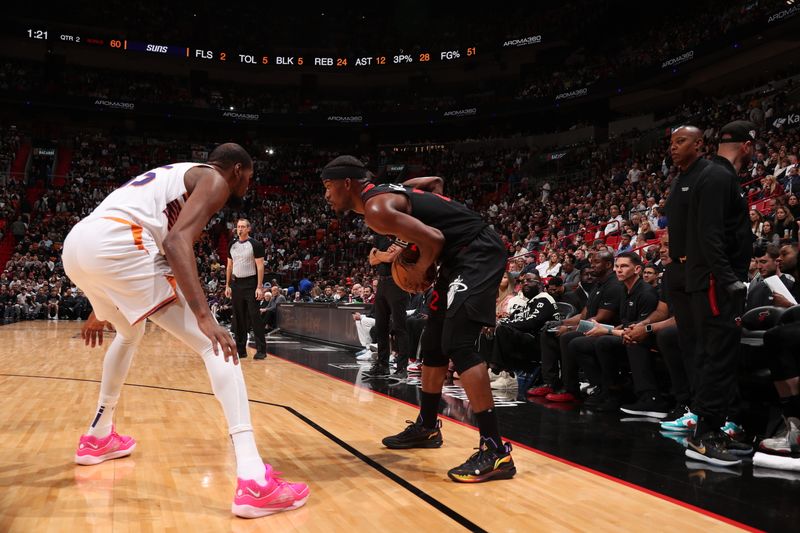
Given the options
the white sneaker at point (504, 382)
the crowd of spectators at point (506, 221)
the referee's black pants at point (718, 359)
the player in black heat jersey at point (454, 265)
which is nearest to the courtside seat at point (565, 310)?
the crowd of spectators at point (506, 221)

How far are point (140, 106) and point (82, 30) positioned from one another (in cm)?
514

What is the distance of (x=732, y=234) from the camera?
3686 millimetres

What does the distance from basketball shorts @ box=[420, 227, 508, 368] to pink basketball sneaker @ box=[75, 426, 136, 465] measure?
5.94 ft

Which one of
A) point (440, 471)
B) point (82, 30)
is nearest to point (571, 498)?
point (440, 471)

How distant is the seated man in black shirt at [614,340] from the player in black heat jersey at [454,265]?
2019 millimetres

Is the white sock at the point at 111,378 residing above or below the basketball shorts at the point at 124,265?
below

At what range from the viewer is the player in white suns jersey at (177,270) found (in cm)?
260

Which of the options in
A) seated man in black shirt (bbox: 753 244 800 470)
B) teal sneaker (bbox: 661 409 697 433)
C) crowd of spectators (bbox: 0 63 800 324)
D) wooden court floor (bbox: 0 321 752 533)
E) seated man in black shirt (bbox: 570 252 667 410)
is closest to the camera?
wooden court floor (bbox: 0 321 752 533)

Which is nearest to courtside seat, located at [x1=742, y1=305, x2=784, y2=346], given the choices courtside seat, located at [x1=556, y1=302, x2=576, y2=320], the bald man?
the bald man

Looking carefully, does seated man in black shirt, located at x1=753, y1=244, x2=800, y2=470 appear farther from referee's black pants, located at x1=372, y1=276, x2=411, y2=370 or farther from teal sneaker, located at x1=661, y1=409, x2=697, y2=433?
referee's black pants, located at x1=372, y1=276, x2=411, y2=370

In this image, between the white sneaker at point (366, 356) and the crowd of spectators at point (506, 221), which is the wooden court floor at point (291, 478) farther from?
the white sneaker at point (366, 356)

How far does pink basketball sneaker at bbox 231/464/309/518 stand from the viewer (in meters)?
2.53

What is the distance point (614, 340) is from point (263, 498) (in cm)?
341

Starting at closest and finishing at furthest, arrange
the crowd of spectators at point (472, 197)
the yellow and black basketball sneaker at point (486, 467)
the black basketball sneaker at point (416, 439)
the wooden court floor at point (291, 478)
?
the wooden court floor at point (291, 478) < the yellow and black basketball sneaker at point (486, 467) < the black basketball sneaker at point (416, 439) < the crowd of spectators at point (472, 197)
